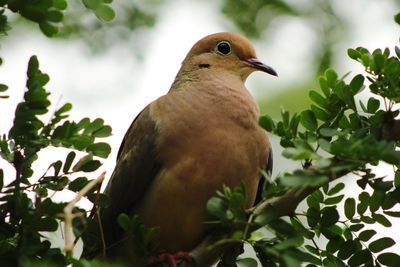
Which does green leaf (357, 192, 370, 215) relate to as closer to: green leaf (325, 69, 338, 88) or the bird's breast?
green leaf (325, 69, 338, 88)

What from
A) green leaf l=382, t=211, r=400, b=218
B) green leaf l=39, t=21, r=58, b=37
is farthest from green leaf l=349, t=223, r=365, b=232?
green leaf l=39, t=21, r=58, b=37

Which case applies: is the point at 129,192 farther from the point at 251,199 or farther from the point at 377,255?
the point at 377,255

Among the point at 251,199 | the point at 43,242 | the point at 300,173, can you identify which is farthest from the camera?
the point at 251,199

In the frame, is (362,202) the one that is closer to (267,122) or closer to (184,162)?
(267,122)

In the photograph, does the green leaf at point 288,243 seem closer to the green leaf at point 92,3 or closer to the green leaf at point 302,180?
the green leaf at point 302,180

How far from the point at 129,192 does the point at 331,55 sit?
118 inches

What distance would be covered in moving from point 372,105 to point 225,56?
154cm

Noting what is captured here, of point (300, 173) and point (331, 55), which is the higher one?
point (300, 173)

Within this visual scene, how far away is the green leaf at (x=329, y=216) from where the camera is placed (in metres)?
3.03

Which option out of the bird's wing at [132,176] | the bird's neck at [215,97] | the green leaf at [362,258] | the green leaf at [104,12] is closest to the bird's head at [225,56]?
the bird's neck at [215,97]

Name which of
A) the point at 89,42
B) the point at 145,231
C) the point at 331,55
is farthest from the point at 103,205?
the point at 331,55

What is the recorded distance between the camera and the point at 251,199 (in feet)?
12.0

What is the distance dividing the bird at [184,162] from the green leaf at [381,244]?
2.05 ft

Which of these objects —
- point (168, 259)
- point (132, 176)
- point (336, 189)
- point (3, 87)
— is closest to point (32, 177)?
point (3, 87)
